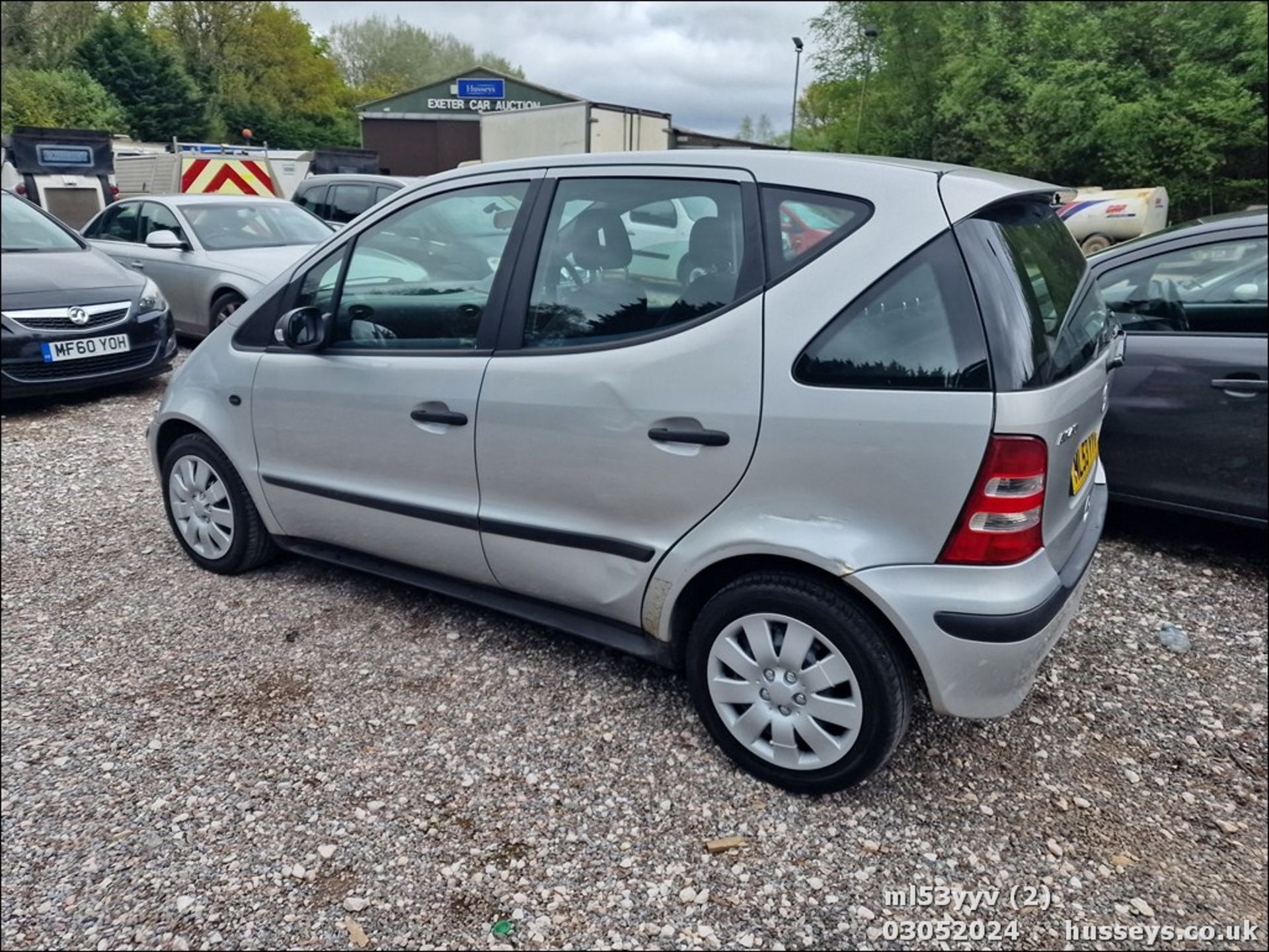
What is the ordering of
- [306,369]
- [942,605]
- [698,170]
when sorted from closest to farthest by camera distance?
1. [942,605]
2. [698,170]
3. [306,369]

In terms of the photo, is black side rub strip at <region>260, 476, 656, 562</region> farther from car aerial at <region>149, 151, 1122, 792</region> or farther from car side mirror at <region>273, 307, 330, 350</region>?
car side mirror at <region>273, 307, 330, 350</region>

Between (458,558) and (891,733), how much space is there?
1548mm

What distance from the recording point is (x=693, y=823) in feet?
8.18

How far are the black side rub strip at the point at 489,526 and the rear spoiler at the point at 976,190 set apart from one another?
1.24 m

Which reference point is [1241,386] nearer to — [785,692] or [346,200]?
[785,692]

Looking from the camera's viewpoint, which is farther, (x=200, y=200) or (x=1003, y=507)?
(x=200, y=200)

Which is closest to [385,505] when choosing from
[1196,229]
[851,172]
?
[851,172]

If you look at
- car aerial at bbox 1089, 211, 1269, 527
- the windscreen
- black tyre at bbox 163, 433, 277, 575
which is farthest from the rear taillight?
the windscreen

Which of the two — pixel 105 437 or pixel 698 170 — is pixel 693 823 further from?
pixel 105 437

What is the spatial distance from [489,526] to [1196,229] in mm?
3412

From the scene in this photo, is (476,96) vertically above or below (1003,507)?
above

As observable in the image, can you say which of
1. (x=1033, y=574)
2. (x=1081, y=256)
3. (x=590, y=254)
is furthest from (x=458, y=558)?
Result: (x=1081, y=256)

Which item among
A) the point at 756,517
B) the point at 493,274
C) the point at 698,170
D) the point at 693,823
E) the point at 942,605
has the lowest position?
the point at 693,823

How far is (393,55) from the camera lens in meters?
61.0
